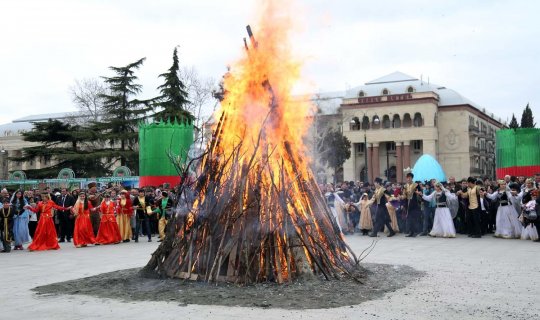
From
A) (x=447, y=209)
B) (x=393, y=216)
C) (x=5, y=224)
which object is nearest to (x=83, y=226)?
(x=5, y=224)

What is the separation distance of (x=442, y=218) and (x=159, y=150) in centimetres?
1630

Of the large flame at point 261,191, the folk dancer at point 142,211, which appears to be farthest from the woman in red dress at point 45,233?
the large flame at point 261,191

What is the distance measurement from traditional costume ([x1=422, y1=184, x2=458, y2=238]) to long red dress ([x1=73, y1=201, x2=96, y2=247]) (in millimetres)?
10857

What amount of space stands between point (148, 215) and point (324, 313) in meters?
12.9

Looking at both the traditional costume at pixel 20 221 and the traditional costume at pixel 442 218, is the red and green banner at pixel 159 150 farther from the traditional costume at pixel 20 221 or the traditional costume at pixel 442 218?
the traditional costume at pixel 442 218

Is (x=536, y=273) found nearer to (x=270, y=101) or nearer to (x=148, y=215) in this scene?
(x=270, y=101)

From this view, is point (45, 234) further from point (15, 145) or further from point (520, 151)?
point (15, 145)

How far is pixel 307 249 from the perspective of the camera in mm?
7789

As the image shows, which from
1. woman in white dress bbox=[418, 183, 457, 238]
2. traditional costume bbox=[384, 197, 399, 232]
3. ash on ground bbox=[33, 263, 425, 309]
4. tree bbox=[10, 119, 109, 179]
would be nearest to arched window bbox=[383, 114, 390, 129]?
tree bbox=[10, 119, 109, 179]

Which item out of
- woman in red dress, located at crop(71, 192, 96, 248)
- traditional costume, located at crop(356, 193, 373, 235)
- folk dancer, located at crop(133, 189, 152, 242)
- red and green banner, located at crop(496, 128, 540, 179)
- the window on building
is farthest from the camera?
the window on building

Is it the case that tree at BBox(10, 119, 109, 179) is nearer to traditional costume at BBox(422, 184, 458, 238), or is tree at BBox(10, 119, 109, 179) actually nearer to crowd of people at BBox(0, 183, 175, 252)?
crowd of people at BBox(0, 183, 175, 252)

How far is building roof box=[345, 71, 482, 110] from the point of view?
68688 millimetres

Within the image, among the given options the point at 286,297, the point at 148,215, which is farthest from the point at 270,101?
the point at 148,215

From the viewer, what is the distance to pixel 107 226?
671 inches
